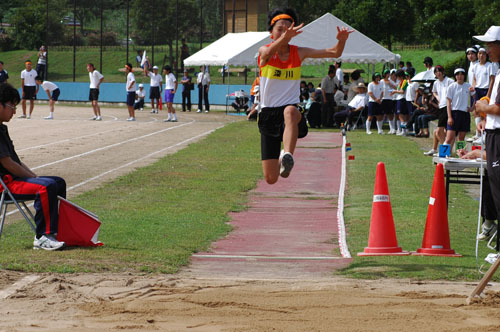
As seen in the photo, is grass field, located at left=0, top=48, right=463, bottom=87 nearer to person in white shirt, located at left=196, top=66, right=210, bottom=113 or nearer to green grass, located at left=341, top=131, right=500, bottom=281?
person in white shirt, located at left=196, top=66, right=210, bottom=113

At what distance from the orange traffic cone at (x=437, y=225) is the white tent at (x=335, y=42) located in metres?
23.0

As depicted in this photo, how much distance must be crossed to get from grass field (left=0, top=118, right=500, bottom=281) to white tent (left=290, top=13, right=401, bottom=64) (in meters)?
11.3

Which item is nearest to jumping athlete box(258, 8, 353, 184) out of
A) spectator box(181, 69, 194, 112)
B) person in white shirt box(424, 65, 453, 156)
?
person in white shirt box(424, 65, 453, 156)

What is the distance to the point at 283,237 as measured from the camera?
416 inches

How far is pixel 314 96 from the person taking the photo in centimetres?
3078

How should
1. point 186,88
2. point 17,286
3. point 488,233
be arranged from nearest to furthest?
point 17,286 < point 488,233 < point 186,88

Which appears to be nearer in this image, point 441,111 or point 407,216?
point 407,216

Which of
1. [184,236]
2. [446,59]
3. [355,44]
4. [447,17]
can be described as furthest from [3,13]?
[184,236]

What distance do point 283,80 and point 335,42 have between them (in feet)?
76.9

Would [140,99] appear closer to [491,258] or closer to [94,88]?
[94,88]

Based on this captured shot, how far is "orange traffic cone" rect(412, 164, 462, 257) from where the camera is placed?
9062mm

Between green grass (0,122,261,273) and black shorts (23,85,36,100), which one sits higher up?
black shorts (23,85,36,100)

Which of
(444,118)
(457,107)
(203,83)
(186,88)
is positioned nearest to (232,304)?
(457,107)

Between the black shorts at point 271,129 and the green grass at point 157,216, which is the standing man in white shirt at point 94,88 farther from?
the black shorts at point 271,129
